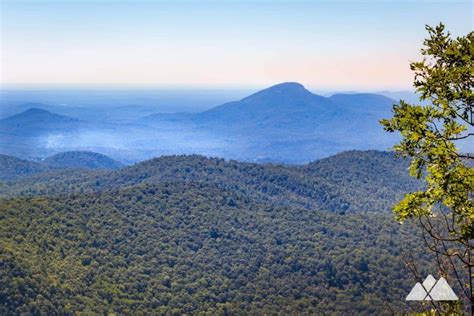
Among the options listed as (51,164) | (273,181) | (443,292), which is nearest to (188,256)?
(273,181)

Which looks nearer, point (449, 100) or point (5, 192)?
point (449, 100)

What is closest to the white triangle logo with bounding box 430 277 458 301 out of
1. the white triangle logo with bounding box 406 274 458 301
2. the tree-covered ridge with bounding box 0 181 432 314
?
the white triangle logo with bounding box 406 274 458 301

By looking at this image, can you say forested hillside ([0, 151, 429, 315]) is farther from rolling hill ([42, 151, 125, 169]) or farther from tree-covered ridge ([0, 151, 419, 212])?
rolling hill ([42, 151, 125, 169])

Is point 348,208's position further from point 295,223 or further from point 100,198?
point 100,198

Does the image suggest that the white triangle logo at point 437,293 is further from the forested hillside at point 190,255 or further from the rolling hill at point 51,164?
the rolling hill at point 51,164

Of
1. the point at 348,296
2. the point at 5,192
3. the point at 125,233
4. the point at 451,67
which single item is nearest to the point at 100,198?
the point at 125,233

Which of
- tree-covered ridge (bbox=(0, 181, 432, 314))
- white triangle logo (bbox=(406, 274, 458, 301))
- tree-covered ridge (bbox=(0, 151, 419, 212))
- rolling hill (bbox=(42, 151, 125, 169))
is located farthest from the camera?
rolling hill (bbox=(42, 151, 125, 169))
